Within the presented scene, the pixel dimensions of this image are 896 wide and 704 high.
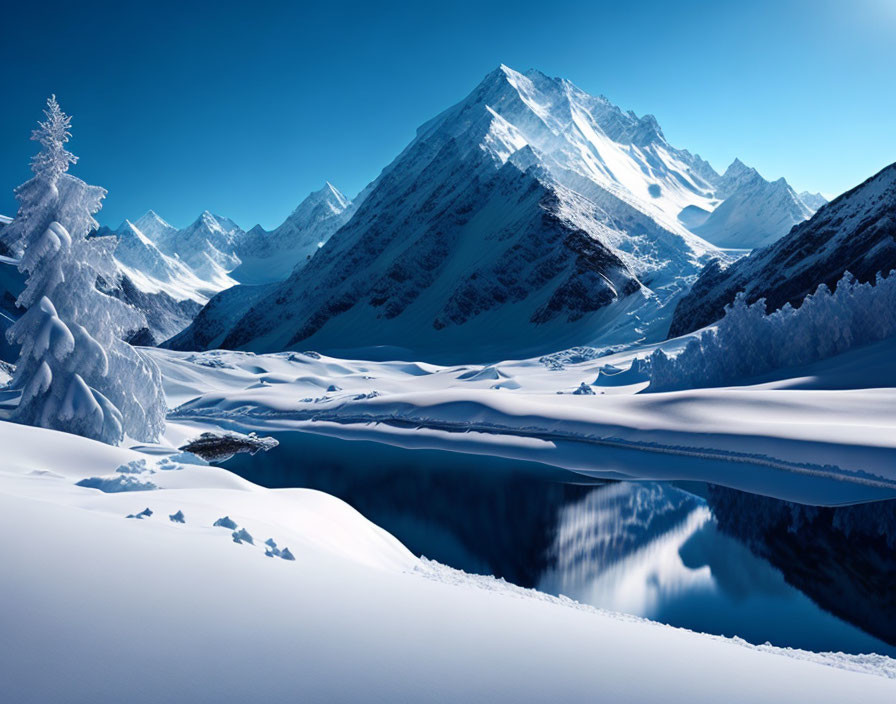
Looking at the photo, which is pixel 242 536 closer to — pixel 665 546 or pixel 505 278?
pixel 665 546

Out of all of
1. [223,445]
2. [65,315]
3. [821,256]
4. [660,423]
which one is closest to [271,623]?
[65,315]

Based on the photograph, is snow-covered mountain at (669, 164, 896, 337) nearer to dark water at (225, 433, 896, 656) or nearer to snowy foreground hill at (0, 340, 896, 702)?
dark water at (225, 433, 896, 656)

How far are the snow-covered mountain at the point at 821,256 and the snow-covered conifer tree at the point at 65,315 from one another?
7986 cm

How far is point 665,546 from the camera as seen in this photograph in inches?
695

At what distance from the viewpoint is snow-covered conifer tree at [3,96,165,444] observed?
20219mm

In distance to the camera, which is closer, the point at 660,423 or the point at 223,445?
the point at 660,423

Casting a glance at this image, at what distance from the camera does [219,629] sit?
195 inches

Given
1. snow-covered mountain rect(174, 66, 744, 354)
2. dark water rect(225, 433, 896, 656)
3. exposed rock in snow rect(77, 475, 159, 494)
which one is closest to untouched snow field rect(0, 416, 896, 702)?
exposed rock in snow rect(77, 475, 159, 494)

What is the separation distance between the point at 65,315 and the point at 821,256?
3590 inches

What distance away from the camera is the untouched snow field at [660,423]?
2381 centimetres

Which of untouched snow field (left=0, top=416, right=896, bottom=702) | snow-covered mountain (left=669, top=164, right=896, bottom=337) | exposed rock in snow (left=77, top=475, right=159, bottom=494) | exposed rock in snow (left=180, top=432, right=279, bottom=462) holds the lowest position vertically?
untouched snow field (left=0, top=416, right=896, bottom=702)

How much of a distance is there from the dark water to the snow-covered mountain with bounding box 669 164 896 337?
6490cm

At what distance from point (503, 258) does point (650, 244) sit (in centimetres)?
4412

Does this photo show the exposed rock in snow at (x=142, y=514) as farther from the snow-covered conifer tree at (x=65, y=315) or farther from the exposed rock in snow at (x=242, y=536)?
the snow-covered conifer tree at (x=65, y=315)
